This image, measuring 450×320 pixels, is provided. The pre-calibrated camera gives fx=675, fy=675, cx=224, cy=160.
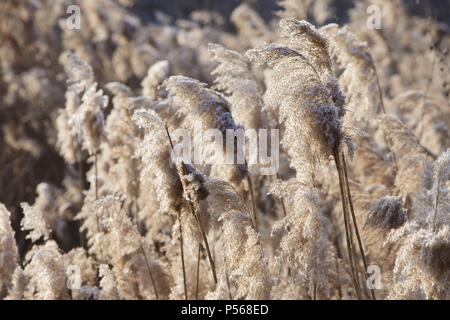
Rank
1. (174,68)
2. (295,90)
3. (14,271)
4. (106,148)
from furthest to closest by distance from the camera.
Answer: (174,68), (106,148), (14,271), (295,90)

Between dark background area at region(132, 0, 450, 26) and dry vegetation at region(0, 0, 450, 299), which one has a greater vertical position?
dark background area at region(132, 0, 450, 26)

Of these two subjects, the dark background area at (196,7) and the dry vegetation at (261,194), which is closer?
the dry vegetation at (261,194)

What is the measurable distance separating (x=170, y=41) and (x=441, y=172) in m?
9.20

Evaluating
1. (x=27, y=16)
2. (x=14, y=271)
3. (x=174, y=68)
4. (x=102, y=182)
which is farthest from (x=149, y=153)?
(x=27, y=16)

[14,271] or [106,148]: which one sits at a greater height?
[106,148]

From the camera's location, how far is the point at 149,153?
3.21 m

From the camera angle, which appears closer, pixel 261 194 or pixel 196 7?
pixel 261 194

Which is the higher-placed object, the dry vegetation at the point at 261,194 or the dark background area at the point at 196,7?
the dark background area at the point at 196,7

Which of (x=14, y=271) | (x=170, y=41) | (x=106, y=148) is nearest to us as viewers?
(x=14, y=271)

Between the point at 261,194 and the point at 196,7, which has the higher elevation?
the point at 196,7

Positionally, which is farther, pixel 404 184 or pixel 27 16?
pixel 27 16

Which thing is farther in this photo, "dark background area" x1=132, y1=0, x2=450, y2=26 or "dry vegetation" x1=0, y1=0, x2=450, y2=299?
"dark background area" x1=132, y1=0, x2=450, y2=26
